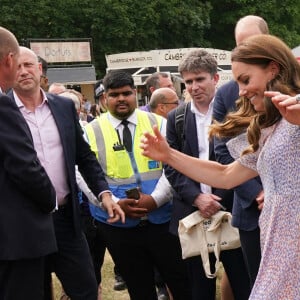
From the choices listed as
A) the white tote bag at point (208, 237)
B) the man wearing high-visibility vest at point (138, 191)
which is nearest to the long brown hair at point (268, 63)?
the white tote bag at point (208, 237)

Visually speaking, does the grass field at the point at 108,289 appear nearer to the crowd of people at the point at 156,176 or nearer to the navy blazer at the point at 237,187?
the crowd of people at the point at 156,176

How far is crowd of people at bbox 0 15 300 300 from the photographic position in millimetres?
2475

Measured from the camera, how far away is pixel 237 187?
3510mm

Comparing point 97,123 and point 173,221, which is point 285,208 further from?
point 97,123

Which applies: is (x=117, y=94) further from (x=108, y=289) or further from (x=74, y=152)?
(x=108, y=289)

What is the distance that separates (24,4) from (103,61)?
4568 mm

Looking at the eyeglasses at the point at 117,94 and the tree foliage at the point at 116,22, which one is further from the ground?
the tree foliage at the point at 116,22

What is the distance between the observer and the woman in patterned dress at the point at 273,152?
2359mm

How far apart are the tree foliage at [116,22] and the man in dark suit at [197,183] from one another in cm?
2239

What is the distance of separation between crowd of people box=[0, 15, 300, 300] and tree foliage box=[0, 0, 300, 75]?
73.5 ft

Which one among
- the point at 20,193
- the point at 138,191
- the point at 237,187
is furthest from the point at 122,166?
the point at 20,193

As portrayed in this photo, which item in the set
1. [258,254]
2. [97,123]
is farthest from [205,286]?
[97,123]

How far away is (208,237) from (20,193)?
1408 mm

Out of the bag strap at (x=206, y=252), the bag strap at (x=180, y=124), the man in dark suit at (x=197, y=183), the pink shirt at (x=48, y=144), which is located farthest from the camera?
the bag strap at (x=180, y=124)
